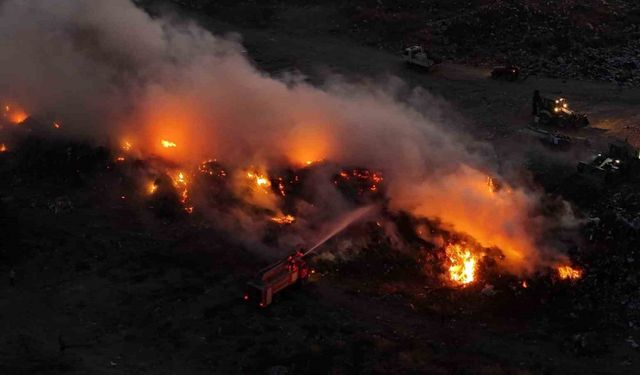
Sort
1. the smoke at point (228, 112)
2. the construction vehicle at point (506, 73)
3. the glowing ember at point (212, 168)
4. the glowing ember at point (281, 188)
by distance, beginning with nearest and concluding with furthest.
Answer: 1. the smoke at point (228, 112)
2. the glowing ember at point (281, 188)
3. the glowing ember at point (212, 168)
4. the construction vehicle at point (506, 73)

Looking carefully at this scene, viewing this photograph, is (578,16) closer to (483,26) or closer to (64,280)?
(483,26)

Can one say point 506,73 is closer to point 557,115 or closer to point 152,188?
point 557,115

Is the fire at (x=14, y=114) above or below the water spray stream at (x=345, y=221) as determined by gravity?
above

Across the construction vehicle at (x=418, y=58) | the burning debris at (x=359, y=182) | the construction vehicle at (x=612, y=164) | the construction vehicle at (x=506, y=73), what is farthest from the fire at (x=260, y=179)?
the construction vehicle at (x=506, y=73)

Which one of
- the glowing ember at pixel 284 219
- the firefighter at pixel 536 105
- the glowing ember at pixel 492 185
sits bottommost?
the glowing ember at pixel 284 219

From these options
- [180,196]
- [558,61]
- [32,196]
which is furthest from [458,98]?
[32,196]

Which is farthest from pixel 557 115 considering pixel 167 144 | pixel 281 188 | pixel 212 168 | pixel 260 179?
pixel 167 144

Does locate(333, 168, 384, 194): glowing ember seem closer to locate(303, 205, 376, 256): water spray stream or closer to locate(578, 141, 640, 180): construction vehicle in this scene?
locate(303, 205, 376, 256): water spray stream

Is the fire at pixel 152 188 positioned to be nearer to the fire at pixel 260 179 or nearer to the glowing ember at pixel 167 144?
the glowing ember at pixel 167 144
